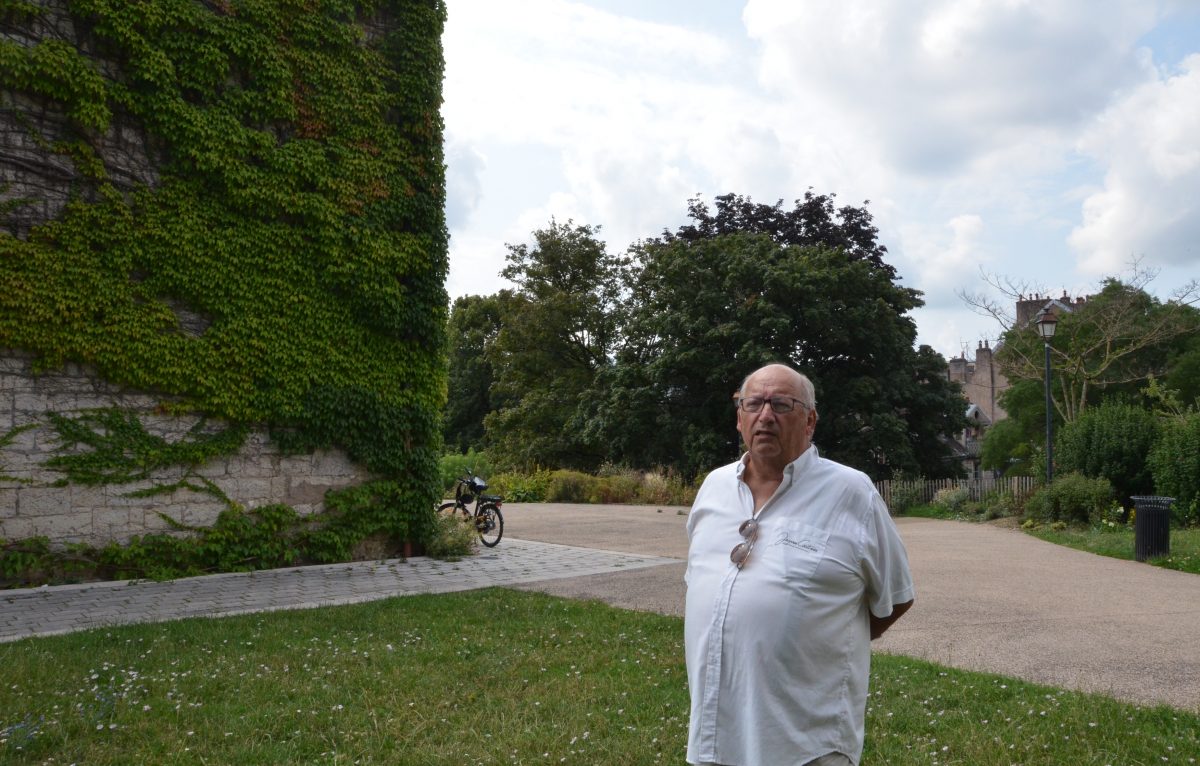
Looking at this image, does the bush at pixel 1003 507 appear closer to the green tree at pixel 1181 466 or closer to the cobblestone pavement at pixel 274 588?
the green tree at pixel 1181 466

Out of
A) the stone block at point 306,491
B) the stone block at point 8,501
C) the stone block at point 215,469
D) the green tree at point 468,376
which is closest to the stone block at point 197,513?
the stone block at point 215,469

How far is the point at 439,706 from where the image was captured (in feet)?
17.1

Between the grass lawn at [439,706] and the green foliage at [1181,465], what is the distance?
12.1 metres

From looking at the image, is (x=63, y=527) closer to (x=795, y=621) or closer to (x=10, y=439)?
(x=10, y=439)

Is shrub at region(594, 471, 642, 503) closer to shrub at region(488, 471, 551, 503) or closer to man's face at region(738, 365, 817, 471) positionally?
shrub at region(488, 471, 551, 503)

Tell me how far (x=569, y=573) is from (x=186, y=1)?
821 cm

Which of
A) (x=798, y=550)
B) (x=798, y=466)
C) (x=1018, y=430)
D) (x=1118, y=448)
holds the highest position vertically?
(x=1018, y=430)

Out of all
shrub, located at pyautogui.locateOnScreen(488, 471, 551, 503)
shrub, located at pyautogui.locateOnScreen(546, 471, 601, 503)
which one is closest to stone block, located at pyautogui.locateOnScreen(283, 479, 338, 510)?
shrub, located at pyautogui.locateOnScreen(546, 471, 601, 503)

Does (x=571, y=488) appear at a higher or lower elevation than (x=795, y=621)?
lower

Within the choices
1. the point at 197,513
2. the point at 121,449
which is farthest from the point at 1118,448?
the point at 121,449

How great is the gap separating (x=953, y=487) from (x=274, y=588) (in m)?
18.7

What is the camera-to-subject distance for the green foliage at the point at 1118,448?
17.3 m

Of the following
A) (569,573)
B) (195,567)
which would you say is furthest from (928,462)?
(195,567)

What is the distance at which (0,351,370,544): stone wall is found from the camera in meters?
9.70
